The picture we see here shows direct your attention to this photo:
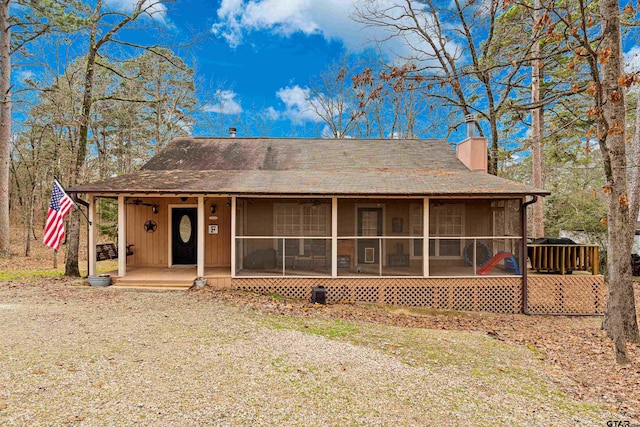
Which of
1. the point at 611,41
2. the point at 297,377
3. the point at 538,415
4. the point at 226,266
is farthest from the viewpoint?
the point at 226,266

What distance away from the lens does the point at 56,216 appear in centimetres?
879

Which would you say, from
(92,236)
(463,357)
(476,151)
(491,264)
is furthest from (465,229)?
(92,236)

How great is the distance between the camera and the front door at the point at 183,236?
1127cm

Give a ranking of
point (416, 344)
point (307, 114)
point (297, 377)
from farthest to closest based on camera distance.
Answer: point (307, 114) → point (416, 344) → point (297, 377)

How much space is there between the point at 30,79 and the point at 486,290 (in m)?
20.6

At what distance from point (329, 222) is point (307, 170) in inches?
72.5

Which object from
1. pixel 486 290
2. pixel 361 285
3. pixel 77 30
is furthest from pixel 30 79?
pixel 486 290

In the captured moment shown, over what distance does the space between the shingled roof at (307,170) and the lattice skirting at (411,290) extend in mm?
2345

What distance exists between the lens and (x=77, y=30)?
13875 millimetres

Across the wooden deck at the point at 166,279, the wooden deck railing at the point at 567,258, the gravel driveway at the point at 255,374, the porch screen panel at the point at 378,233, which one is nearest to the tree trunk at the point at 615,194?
the gravel driveway at the point at 255,374

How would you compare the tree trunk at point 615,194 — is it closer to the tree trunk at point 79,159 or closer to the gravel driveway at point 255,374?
the gravel driveway at point 255,374

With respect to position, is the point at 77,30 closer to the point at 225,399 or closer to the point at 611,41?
the point at 225,399

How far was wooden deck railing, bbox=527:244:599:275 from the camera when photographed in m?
9.41

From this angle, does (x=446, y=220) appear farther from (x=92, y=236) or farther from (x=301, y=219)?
(x=92, y=236)
